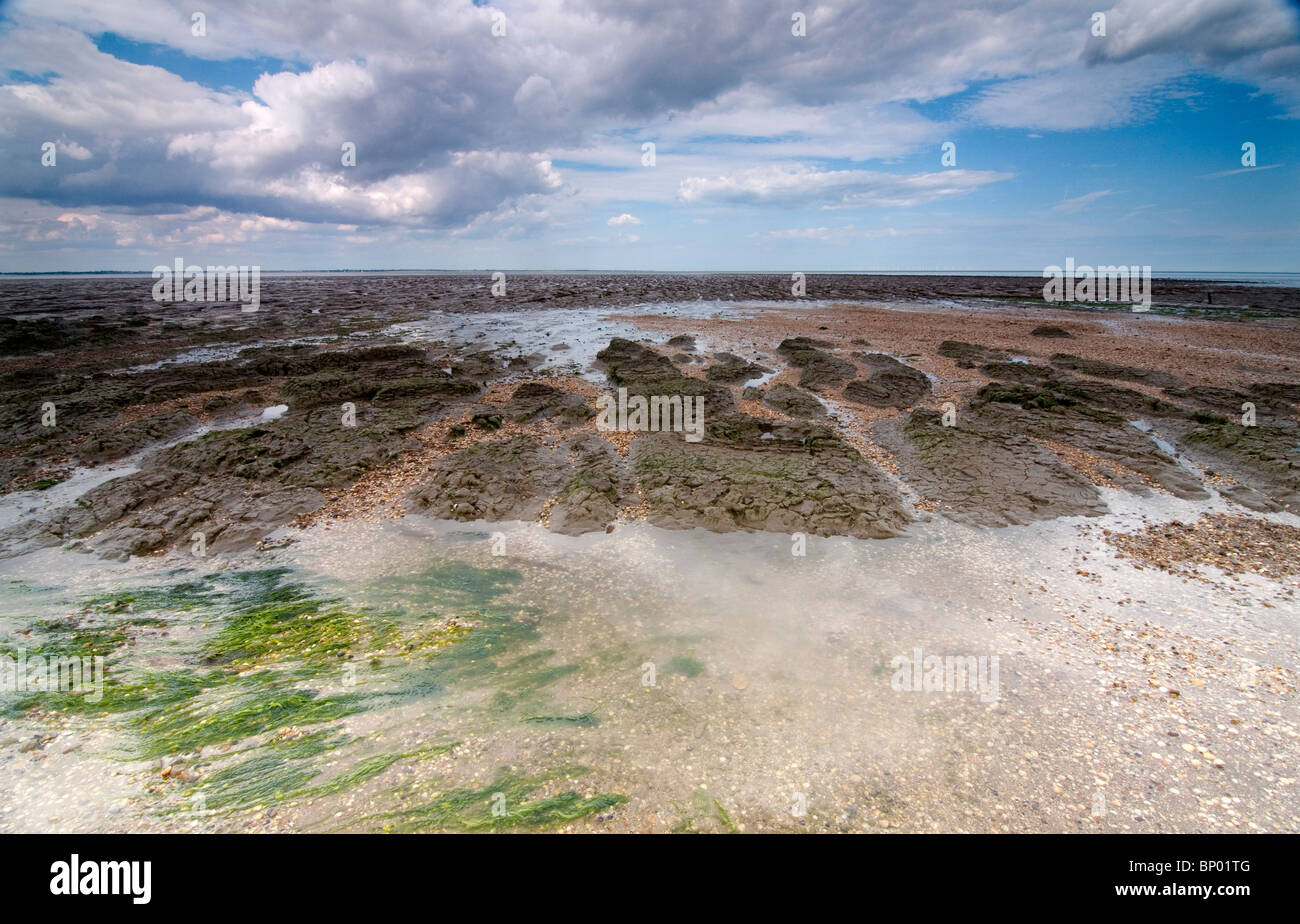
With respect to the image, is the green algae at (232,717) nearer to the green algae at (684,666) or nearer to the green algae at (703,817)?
the green algae at (684,666)

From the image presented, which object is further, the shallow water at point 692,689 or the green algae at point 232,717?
the green algae at point 232,717

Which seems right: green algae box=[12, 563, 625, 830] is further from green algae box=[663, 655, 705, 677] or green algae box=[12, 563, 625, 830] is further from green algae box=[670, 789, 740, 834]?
green algae box=[663, 655, 705, 677]

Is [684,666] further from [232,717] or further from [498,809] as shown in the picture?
[232,717]

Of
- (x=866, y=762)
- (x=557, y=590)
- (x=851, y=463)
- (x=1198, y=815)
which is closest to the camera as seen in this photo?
(x=1198, y=815)

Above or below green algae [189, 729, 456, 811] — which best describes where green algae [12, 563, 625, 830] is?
above

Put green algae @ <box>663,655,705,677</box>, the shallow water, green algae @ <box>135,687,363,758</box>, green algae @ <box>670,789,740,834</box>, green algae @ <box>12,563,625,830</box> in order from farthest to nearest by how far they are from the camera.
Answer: green algae @ <box>663,655,705,677</box> < green algae @ <box>135,687,363,758</box> < green algae @ <box>12,563,625,830</box> < the shallow water < green algae @ <box>670,789,740,834</box>

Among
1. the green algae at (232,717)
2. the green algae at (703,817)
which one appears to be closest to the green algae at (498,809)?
the green algae at (703,817)

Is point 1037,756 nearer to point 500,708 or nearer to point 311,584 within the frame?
point 500,708

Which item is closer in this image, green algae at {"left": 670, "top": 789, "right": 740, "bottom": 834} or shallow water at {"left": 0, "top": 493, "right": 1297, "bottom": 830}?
green algae at {"left": 670, "top": 789, "right": 740, "bottom": 834}

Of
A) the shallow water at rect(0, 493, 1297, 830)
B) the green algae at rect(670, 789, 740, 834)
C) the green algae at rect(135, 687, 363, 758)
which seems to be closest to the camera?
the green algae at rect(670, 789, 740, 834)

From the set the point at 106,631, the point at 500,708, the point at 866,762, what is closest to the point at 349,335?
the point at 106,631

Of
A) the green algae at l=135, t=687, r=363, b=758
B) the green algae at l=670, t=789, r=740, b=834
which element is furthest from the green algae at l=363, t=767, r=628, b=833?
the green algae at l=135, t=687, r=363, b=758
